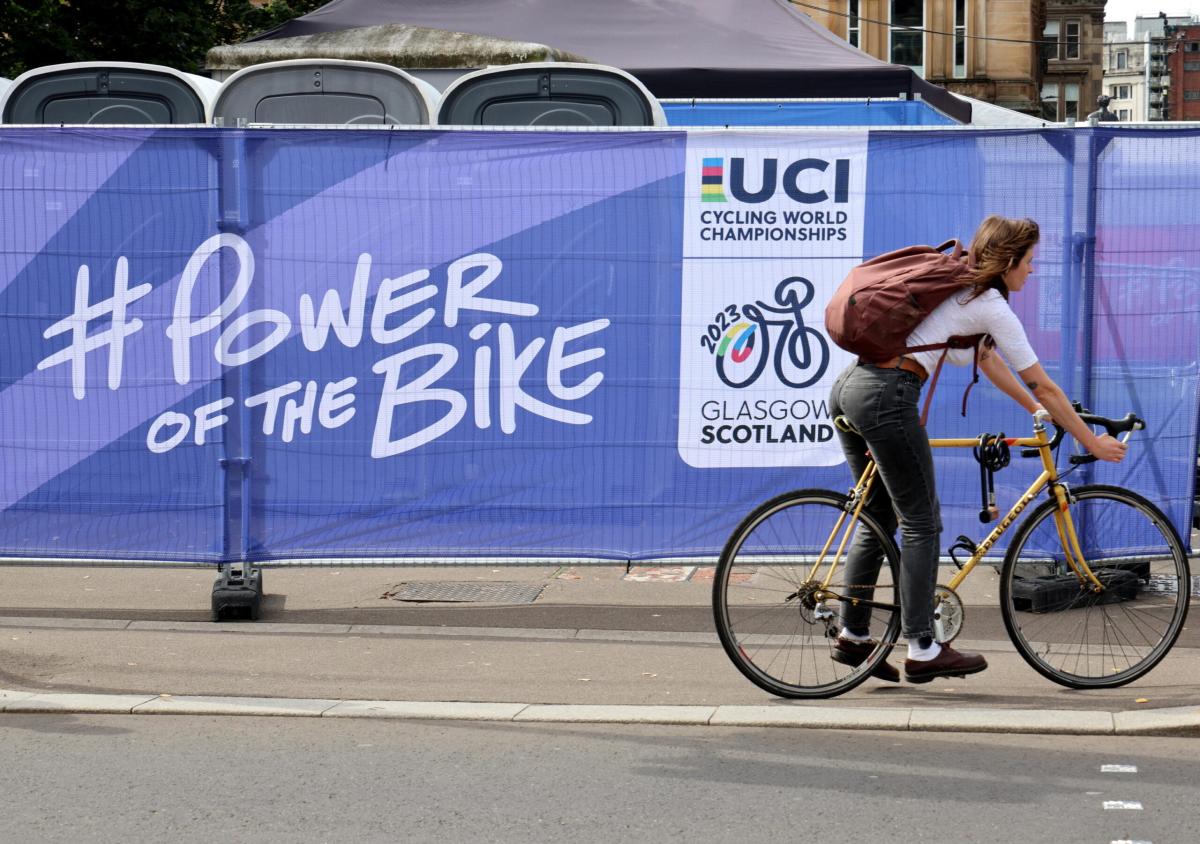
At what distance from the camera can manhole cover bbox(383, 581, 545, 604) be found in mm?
7883

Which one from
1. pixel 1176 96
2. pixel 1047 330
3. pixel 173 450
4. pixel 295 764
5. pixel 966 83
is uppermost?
pixel 1176 96

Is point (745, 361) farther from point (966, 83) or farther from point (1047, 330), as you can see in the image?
point (966, 83)

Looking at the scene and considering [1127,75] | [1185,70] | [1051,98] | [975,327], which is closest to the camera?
[975,327]

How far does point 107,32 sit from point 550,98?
13.8 m

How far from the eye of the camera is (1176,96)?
176750 mm

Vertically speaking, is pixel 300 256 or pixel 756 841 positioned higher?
pixel 300 256

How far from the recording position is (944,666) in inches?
226

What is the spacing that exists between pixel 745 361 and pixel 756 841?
329 centimetres

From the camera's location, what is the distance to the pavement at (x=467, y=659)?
5621mm

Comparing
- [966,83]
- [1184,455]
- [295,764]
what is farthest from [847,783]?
[966,83]

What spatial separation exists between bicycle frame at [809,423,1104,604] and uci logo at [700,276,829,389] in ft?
4.52

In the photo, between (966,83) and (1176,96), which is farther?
(1176,96)

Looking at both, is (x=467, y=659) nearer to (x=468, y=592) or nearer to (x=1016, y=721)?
(x=468, y=592)

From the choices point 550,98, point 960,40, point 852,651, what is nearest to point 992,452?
point 852,651
